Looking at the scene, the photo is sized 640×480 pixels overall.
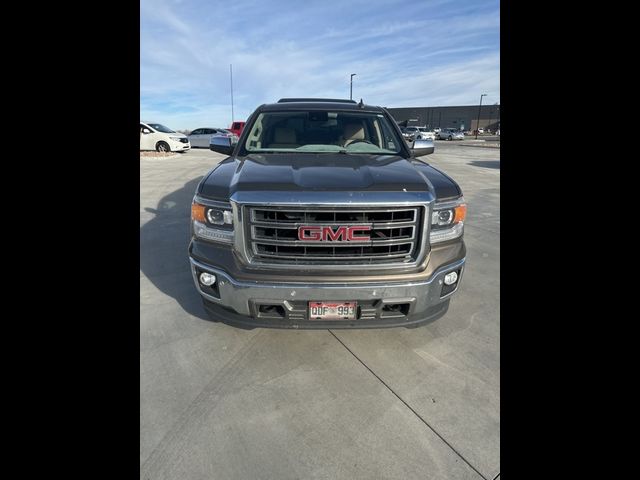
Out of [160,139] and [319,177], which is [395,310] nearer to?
[319,177]

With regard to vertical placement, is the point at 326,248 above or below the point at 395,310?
above

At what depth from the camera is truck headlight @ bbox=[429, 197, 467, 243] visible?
6.81 feet

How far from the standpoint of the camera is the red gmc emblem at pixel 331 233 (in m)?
1.88

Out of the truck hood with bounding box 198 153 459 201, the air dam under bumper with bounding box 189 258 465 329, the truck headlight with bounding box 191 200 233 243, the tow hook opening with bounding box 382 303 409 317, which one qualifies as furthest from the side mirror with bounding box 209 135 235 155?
the tow hook opening with bounding box 382 303 409 317

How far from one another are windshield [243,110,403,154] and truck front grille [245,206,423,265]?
4.83 ft

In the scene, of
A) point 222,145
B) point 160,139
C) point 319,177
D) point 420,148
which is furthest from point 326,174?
point 160,139

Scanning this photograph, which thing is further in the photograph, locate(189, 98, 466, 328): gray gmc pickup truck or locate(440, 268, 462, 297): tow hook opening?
locate(440, 268, 462, 297): tow hook opening

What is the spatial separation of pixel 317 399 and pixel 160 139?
20347mm

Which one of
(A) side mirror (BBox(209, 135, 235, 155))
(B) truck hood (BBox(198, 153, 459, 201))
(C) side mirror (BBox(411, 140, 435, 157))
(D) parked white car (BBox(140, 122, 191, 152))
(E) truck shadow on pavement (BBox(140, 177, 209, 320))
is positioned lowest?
(E) truck shadow on pavement (BBox(140, 177, 209, 320))

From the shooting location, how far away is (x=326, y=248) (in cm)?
193

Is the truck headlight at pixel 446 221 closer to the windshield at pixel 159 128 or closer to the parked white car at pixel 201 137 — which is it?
the windshield at pixel 159 128

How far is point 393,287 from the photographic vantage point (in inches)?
74.2

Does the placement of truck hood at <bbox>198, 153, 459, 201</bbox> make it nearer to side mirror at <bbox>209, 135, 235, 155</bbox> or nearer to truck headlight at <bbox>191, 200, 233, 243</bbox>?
truck headlight at <bbox>191, 200, 233, 243</bbox>
